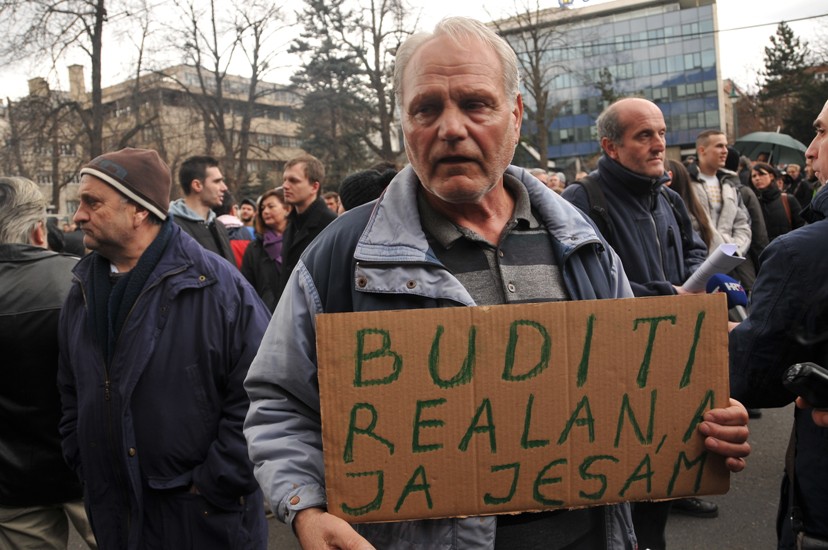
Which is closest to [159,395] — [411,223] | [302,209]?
[411,223]

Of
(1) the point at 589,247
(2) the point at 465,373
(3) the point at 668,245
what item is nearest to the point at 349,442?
(2) the point at 465,373

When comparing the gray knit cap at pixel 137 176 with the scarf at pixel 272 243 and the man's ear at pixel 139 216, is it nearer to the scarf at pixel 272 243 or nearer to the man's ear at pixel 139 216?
the man's ear at pixel 139 216

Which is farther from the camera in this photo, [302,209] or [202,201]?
[202,201]

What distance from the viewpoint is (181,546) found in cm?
240

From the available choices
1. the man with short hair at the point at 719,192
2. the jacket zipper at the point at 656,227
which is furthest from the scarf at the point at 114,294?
the man with short hair at the point at 719,192

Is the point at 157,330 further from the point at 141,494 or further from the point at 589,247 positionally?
the point at 589,247

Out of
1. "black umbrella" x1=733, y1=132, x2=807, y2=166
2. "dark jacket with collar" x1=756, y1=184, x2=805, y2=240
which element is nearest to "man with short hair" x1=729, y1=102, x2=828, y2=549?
"dark jacket with collar" x1=756, y1=184, x2=805, y2=240

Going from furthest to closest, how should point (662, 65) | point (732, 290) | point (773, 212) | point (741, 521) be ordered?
point (662, 65) < point (773, 212) < point (741, 521) < point (732, 290)

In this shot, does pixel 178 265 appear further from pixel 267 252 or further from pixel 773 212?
pixel 773 212

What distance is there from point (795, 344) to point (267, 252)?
16.0 feet

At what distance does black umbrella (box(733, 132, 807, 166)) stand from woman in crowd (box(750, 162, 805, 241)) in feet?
19.5

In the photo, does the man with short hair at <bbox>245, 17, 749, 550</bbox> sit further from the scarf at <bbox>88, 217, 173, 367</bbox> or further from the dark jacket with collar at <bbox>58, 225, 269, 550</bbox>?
the scarf at <bbox>88, 217, 173, 367</bbox>

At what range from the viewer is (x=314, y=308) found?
159 centimetres

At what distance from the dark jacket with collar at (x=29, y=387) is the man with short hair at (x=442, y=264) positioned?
171 centimetres
